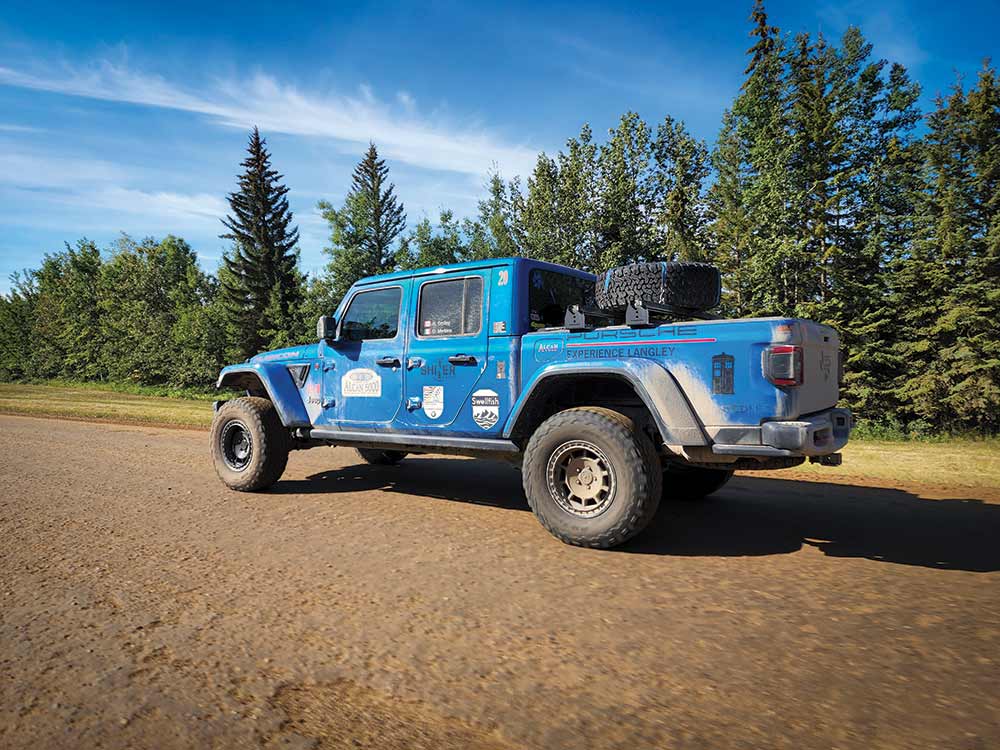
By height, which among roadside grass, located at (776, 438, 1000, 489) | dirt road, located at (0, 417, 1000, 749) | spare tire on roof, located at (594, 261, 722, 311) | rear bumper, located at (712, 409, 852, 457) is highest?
spare tire on roof, located at (594, 261, 722, 311)

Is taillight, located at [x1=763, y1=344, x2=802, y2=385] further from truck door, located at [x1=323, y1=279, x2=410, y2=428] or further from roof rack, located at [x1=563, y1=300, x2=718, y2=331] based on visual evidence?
truck door, located at [x1=323, y1=279, x2=410, y2=428]

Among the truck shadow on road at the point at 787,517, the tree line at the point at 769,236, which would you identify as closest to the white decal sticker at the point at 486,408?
the truck shadow on road at the point at 787,517

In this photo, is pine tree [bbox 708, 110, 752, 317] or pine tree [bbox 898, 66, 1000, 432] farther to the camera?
pine tree [bbox 708, 110, 752, 317]

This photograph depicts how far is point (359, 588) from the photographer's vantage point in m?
3.38

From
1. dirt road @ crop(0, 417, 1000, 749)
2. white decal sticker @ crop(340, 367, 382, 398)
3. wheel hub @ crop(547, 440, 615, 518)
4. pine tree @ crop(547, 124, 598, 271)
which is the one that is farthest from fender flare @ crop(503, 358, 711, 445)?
pine tree @ crop(547, 124, 598, 271)

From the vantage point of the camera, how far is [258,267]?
1548 inches

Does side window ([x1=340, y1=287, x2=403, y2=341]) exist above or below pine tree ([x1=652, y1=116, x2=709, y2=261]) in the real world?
below

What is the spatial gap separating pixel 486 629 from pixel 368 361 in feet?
11.6

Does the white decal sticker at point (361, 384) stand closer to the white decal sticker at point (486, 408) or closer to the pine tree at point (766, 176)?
the white decal sticker at point (486, 408)

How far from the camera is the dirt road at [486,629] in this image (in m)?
2.07

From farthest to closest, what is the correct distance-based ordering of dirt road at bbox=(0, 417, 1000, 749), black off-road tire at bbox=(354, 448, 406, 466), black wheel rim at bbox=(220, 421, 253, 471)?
1. black off-road tire at bbox=(354, 448, 406, 466)
2. black wheel rim at bbox=(220, 421, 253, 471)
3. dirt road at bbox=(0, 417, 1000, 749)

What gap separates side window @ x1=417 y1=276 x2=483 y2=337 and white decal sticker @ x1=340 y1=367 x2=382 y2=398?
672 millimetres

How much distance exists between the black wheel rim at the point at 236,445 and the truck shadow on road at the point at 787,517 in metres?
0.50

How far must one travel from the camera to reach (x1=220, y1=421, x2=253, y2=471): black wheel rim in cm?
643
